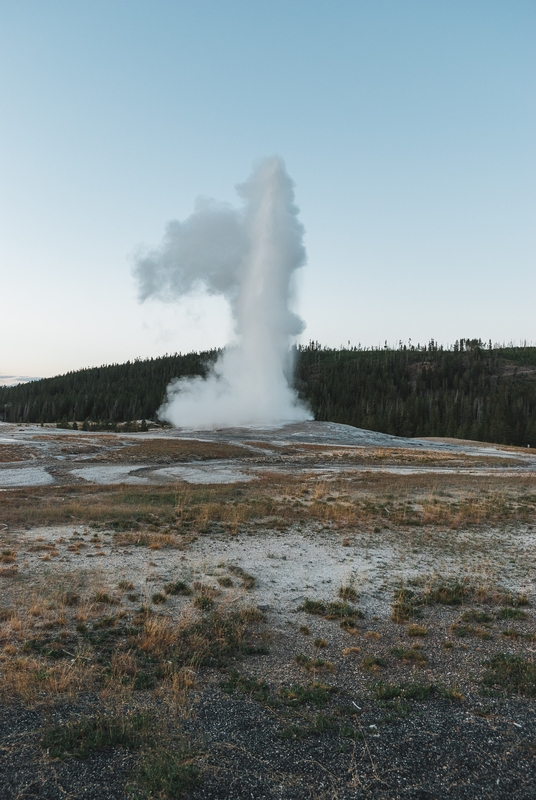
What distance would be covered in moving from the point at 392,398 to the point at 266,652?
14786 centimetres

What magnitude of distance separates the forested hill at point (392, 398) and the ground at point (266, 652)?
92.3 m

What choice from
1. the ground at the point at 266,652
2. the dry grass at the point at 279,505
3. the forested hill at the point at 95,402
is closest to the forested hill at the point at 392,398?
the forested hill at the point at 95,402

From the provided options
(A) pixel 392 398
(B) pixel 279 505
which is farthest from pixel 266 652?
(A) pixel 392 398

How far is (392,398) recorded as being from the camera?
493ft

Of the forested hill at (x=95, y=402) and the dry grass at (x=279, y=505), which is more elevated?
the forested hill at (x=95, y=402)

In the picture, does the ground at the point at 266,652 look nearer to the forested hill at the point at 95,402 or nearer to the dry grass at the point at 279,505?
the dry grass at the point at 279,505

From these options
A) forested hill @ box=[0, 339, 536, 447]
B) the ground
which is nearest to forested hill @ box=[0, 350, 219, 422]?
forested hill @ box=[0, 339, 536, 447]

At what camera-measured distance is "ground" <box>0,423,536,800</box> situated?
18.4ft

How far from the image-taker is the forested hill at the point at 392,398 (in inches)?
4353

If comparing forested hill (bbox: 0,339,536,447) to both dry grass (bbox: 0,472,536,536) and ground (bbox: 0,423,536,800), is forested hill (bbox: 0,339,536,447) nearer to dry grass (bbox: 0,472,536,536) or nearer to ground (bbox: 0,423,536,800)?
dry grass (bbox: 0,472,536,536)

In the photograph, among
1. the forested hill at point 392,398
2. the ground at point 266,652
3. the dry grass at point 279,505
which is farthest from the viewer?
the forested hill at point 392,398

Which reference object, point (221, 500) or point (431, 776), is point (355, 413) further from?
point (431, 776)

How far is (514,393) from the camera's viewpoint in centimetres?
13862

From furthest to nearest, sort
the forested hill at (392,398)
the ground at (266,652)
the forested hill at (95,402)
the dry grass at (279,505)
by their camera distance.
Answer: the forested hill at (95,402), the forested hill at (392,398), the dry grass at (279,505), the ground at (266,652)
